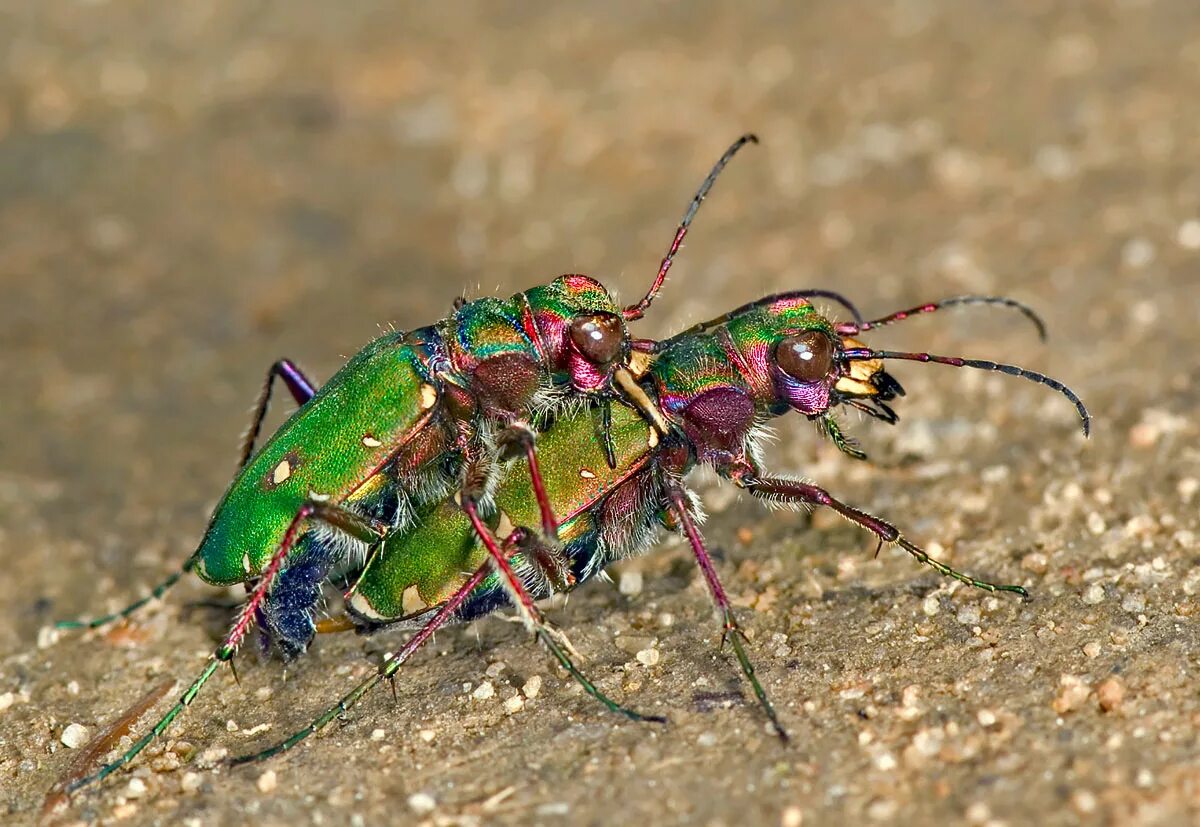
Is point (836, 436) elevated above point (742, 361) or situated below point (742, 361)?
below

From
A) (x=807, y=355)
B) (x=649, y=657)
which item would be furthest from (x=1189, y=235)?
(x=649, y=657)

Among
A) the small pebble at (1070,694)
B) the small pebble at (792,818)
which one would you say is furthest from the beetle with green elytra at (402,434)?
the small pebble at (1070,694)

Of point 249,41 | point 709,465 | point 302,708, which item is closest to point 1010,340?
point 709,465

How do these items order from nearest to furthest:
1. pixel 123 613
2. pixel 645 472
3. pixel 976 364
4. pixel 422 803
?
pixel 422 803
pixel 976 364
pixel 645 472
pixel 123 613

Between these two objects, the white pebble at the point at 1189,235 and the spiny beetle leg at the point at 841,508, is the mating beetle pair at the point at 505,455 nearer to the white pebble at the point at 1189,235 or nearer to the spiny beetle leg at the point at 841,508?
the spiny beetle leg at the point at 841,508

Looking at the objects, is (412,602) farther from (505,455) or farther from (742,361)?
(742,361)

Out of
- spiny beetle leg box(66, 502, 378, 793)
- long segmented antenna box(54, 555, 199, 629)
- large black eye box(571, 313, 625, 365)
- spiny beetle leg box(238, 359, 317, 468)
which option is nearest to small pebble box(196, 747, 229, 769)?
spiny beetle leg box(66, 502, 378, 793)
